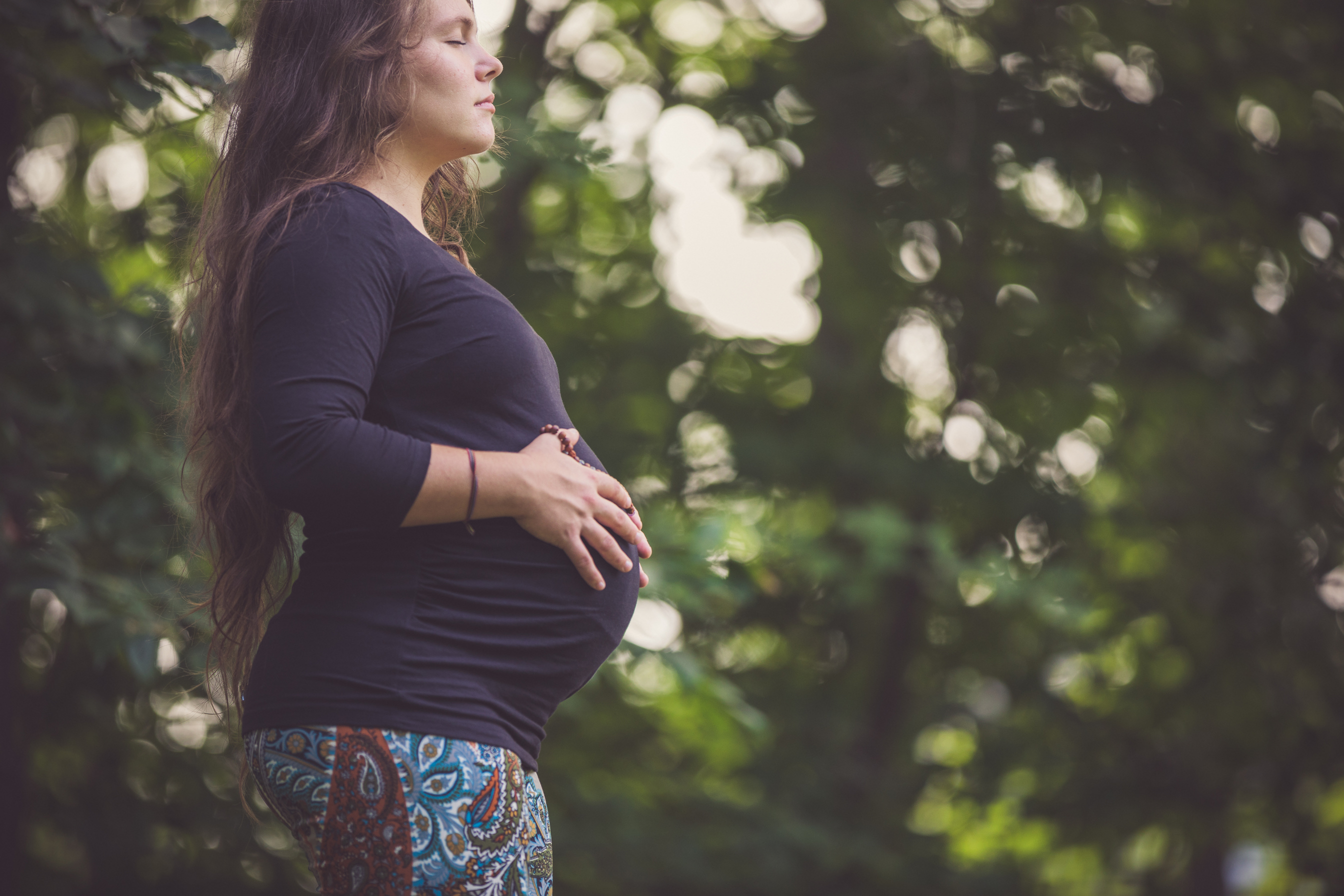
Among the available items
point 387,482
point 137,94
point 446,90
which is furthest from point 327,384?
point 137,94

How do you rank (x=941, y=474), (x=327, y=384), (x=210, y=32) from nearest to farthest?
(x=327, y=384) < (x=210, y=32) < (x=941, y=474)

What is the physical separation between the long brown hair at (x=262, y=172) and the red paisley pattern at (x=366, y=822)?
1.18 ft

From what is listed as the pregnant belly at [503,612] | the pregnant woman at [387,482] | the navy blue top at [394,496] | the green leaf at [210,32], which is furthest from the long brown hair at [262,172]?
the green leaf at [210,32]

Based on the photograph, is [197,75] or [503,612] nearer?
[503,612]

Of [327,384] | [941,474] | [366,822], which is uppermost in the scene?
[327,384]

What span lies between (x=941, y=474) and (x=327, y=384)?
13.5 ft

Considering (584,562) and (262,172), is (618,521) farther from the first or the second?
(262,172)

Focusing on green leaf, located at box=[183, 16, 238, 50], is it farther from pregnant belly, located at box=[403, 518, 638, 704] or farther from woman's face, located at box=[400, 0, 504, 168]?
pregnant belly, located at box=[403, 518, 638, 704]

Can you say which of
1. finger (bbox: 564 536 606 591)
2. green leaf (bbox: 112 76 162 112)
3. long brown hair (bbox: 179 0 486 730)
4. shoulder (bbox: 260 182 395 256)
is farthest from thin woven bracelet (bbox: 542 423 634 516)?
green leaf (bbox: 112 76 162 112)

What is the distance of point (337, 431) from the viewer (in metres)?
1.09

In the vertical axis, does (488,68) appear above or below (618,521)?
above

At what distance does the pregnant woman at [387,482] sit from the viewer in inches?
43.9

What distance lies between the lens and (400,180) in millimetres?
1378

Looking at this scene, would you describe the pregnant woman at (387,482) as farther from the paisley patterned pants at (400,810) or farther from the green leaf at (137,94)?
the green leaf at (137,94)
